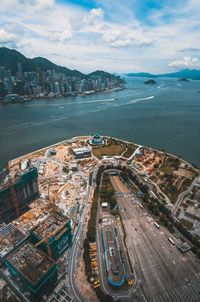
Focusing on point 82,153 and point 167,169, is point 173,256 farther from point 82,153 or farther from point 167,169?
point 82,153

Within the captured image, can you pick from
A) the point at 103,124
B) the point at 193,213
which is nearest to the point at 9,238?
the point at 193,213

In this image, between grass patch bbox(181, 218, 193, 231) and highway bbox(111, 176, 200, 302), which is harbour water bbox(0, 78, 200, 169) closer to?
grass patch bbox(181, 218, 193, 231)

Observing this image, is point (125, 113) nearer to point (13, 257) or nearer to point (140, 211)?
point (140, 211)

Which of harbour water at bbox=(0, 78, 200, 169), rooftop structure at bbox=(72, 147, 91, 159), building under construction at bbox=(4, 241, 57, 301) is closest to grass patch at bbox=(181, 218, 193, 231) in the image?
building under construction at bbox=(4, 241, 57, 301)

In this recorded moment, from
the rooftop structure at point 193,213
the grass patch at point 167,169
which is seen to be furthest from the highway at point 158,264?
the grass patch at point 167,169

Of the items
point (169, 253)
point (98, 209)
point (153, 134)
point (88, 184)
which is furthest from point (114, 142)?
point (169, 253)

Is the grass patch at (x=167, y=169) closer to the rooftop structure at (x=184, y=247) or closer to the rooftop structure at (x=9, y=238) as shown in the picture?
the rooftop structure at (x=184, y=247)
